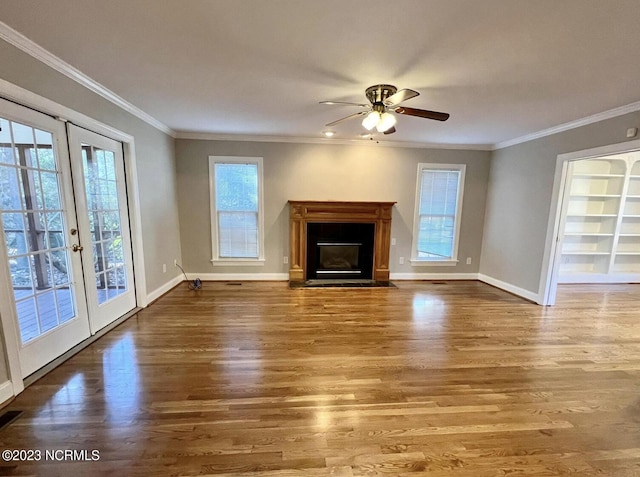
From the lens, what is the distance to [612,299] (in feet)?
14.0

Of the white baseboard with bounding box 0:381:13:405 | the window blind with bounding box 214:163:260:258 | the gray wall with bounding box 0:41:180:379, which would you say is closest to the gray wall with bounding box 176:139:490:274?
the window blind with bounding box 214:163:260:258


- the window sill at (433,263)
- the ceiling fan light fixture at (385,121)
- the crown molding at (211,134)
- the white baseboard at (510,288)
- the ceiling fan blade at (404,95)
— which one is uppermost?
the crown molding at (211,134)

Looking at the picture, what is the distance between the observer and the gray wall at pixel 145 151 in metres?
1.96

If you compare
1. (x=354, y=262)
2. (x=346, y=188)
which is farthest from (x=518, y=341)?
(x=346, y=188)

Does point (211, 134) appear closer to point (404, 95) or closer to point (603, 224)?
point (404, 95)

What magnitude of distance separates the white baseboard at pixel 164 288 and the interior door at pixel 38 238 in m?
1.13

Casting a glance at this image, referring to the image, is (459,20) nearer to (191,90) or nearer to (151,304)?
(191,90)

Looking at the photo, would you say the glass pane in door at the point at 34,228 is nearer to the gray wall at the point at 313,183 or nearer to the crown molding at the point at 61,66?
the crown molding at the point at 61,66

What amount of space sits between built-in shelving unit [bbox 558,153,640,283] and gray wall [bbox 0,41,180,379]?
6.89m

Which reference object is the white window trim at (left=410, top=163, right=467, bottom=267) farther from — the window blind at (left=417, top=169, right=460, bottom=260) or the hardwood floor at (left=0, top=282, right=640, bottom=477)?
the hardwood floor at (left=0, top=282, right=640, bottom=477)

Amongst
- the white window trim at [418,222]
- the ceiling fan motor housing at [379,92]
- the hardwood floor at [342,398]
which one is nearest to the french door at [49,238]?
the hardwood floor at [342,398]

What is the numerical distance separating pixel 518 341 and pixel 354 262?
2.74 metres

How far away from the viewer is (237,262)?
490 cm

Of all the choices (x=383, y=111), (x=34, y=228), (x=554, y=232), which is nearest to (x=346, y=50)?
(x=383, y=111)
